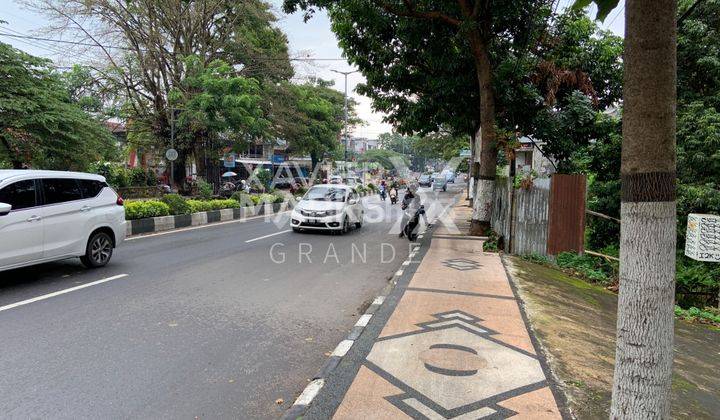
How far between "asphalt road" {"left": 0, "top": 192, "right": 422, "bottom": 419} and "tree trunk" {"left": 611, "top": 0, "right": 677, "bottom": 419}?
244 centimetres

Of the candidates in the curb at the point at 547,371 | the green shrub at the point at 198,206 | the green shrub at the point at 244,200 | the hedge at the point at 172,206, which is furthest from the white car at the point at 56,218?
the green shrub at the point at 244,200

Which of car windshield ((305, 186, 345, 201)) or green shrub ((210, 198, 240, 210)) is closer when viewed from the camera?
car windshield ((305, 186, 345, 201))

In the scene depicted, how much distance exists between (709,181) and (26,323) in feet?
40.7

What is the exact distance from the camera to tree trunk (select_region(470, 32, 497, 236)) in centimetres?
1141

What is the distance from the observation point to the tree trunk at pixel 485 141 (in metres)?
11.4

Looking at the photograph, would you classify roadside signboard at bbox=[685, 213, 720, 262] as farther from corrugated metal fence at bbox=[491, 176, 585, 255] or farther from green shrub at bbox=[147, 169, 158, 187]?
green shrub at bbox=[147, 169, 158, 187]

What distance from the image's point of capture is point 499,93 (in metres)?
12.4

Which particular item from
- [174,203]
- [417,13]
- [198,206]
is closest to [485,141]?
[417,13]

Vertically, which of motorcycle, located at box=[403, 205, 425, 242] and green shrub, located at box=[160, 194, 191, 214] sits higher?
green shrub, located at box=[160, 194, 191, 214]

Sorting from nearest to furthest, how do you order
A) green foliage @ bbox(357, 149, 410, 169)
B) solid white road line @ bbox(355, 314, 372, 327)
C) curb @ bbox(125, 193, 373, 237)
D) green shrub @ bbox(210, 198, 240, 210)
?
solid white road line @ bbox(355, 314, 372, 327)
curb @ bbox(125, 193, 373, 237)
green shrub @ bbox(210, 198, 240, 210)
green foliage @ bbox(357, 149, 410, 169)

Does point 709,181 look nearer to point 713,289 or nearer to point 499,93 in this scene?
point 713,289

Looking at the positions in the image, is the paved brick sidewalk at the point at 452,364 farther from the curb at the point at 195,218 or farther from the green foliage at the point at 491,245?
the curb at the point at 195,218

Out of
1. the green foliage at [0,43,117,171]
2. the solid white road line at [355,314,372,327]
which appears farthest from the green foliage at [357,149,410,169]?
the solid white road line at [355,314,372,327]

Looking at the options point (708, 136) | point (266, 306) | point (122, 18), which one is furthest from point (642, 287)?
point (122, 18)
